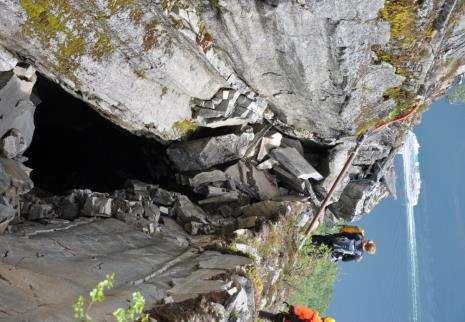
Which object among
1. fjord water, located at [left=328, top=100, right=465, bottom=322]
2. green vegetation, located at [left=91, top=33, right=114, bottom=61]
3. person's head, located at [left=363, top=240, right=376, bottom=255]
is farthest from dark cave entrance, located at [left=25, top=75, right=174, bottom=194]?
fjord water, located at [left=328, top=100, right=465, bottom=322]

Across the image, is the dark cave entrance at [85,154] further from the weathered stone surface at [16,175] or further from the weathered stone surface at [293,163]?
the weathered stone surface at [16,175]

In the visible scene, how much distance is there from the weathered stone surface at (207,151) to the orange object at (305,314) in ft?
17.6

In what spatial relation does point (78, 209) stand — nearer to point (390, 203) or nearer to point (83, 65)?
point (83, 65)

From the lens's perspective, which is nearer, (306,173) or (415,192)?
(306,173)

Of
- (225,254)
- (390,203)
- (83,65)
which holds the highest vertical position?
(390,203)

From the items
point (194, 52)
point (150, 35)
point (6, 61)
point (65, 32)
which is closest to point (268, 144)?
point (194, 52)

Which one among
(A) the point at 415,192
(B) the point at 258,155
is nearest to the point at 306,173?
(B) the point at 258,155

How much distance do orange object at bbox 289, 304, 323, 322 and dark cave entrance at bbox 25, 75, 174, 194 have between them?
646cm

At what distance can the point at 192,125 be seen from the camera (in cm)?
1469

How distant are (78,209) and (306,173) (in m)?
7.91

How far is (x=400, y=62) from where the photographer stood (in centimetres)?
1226

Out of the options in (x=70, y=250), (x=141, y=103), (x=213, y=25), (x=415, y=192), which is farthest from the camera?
(x=415, y=192)

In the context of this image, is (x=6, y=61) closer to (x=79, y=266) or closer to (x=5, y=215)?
(x=5, y=215)

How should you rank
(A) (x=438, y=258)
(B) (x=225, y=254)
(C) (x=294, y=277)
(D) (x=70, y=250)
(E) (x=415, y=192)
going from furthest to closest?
(A) (x=438, y=258)
(E) (x=415, y=192)
(C) (x=294, y=277)
(B) (x=225, y=254)
(D) (x=70, y=250)
